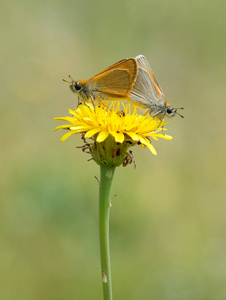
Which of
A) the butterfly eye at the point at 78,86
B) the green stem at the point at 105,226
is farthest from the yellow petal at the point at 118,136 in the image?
the butterfly eye at the point at 78,86

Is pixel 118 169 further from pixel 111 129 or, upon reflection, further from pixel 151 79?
pixel 111 129

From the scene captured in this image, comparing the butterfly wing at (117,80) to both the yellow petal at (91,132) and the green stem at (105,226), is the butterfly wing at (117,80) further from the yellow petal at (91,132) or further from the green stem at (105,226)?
the green stem at (105,226)

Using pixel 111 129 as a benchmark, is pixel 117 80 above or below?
above

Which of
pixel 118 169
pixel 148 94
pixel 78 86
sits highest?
pixel 78 86

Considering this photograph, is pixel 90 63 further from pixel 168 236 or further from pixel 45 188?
pixel 168 236

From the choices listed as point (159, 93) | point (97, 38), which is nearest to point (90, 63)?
point (97, 38)

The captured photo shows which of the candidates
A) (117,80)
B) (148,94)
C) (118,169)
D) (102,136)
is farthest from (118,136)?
(118,169)
